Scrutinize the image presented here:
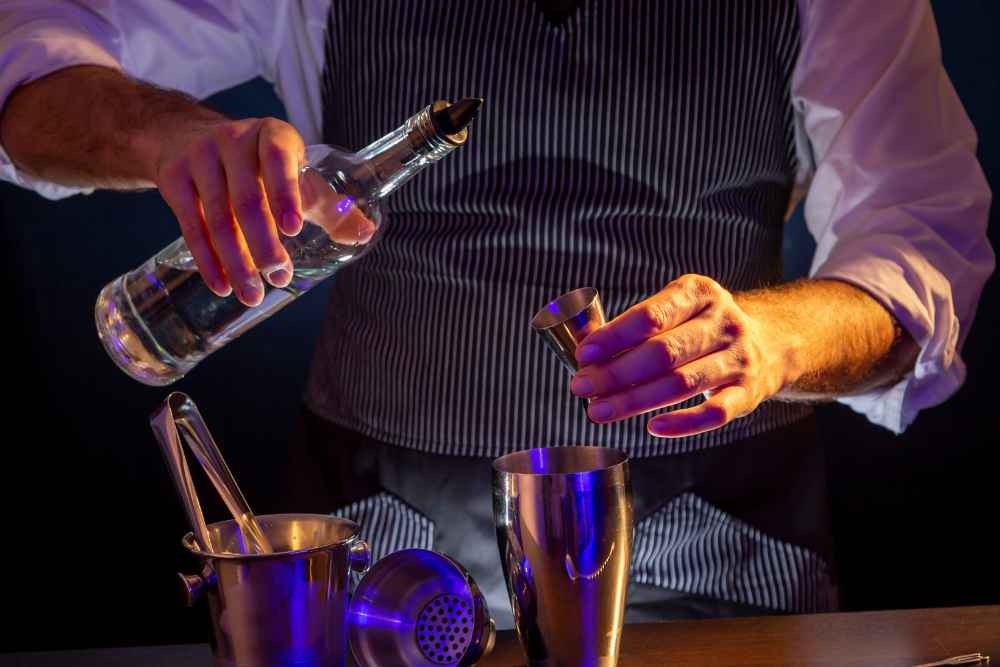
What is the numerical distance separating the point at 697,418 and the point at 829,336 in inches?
14.7

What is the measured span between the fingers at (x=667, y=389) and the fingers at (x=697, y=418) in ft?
0.04

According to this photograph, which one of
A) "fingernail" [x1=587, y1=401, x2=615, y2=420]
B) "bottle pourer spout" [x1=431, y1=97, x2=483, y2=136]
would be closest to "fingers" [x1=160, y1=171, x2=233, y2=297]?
"bottle pourer spout" [x1=431, y1=97, x2=483, y2=136]

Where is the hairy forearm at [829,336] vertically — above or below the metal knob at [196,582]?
below

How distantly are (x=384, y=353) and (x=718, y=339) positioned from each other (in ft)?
2.11

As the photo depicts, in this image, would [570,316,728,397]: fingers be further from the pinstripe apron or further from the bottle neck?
the pinstripe apron

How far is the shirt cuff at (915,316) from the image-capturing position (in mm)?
1333

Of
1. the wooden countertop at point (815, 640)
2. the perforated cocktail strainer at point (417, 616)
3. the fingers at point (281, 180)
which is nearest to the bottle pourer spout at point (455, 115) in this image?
the fingers at point (281, 180)

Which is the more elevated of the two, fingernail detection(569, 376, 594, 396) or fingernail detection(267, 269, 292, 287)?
fingernail detection(267, 269, 292, 287)

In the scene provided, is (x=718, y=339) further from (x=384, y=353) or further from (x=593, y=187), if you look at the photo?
(x=384, y=353)

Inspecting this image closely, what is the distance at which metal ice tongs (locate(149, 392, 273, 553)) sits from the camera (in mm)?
842

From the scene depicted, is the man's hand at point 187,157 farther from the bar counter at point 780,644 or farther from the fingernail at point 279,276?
the bar counter at point 780,644

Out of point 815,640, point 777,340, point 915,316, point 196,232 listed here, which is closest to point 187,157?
point 196,232

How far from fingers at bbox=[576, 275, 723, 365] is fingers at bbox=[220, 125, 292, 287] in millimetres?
274

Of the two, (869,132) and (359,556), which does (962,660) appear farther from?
(869,132)
